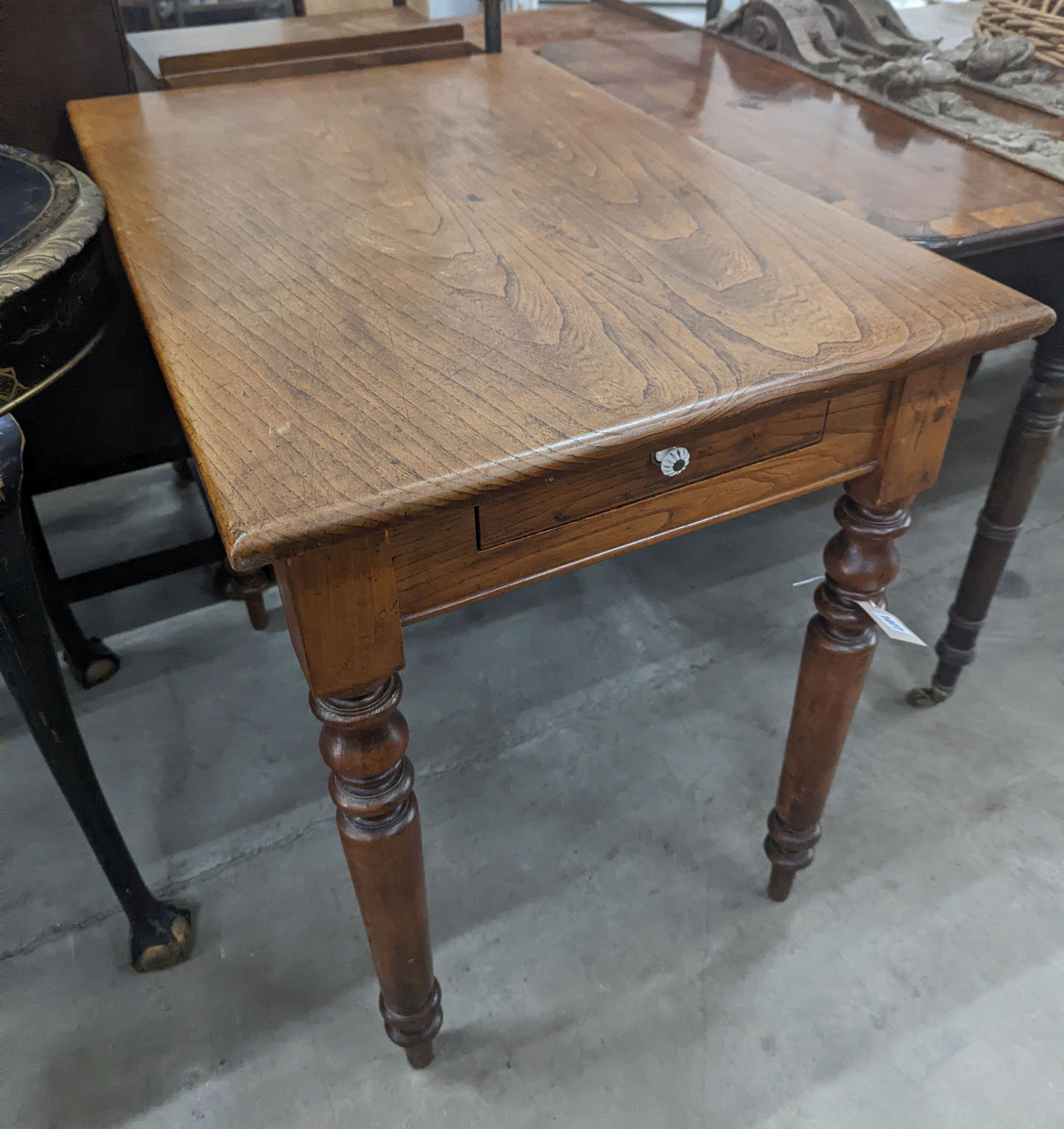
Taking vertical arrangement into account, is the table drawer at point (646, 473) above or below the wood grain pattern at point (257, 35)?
below

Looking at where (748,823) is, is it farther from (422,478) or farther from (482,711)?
(422,478)

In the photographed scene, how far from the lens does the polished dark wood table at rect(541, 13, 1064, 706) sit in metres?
0.95

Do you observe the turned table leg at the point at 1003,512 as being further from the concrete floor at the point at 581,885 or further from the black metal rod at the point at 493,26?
the black metal rod at the point at 493,26

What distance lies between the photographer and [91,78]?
3.97 feet

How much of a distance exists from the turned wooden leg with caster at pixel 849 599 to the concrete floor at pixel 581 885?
6.8 inches

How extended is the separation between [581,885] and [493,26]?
1.20 meters

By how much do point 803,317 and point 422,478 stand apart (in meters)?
0.32

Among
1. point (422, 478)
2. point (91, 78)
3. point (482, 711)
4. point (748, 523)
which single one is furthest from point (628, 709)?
point (91, 78)

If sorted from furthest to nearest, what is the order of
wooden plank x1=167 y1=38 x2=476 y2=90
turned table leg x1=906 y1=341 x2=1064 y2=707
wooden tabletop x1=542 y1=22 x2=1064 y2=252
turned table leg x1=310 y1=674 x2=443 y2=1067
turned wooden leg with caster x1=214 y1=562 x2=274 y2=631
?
turned wooden leg with caster x1=214 y1=562 x2=274 y2=631, wooden plank x1=167 y1=38 x2=476 y2=90, turned table leg x1=906 y1=341 x2=1064 y2=707, wooden tabletop x1=542 y1=22 x2=1064 y2=252, turned table leg x1=310 y1=674 x2=443 y2=1067

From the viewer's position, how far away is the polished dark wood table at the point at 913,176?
95 centimetres

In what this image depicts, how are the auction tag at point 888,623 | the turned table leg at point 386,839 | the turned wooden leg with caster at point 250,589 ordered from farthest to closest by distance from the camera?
1. the turned wooden leg with caster at point 250,589
2. the auction tag at point 888,623
3. the turned table leg at point 386,839


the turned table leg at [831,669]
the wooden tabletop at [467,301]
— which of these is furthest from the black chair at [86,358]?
the turned table leg at [831,669]

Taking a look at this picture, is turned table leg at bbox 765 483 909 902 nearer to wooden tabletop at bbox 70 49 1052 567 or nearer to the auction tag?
the auction tag

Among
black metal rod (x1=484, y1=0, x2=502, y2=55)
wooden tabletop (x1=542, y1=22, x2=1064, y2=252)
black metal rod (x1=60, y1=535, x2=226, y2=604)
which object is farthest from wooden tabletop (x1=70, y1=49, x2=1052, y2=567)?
black metal rod (x1=60, y1=535, x2=226, y2=604)
